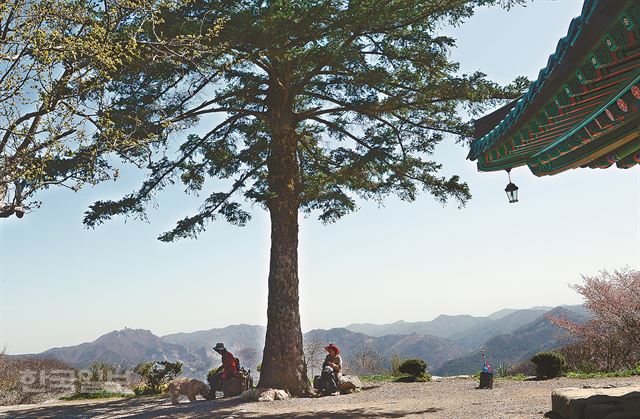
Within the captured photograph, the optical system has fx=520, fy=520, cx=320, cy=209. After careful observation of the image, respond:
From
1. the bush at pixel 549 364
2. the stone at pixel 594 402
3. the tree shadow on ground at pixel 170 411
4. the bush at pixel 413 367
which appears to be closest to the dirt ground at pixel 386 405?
the tree shadow on ground at pixel 170 411

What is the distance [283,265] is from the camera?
13.2 m

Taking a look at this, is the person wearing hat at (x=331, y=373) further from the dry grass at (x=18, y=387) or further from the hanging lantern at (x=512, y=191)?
the dry grass at (x=18, y=387)

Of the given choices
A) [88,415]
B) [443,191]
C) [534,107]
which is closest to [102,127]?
[534,107]

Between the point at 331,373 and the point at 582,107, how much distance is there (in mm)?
9399

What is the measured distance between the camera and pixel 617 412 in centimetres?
563

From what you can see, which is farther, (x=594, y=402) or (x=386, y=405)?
(x=386, y=405)

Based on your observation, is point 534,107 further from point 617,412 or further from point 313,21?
point 313,21

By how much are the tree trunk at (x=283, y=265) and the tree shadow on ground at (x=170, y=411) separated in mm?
1371

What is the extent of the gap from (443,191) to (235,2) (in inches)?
278

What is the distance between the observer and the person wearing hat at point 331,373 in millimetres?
12781

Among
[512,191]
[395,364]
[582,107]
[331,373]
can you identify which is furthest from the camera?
[395,364]

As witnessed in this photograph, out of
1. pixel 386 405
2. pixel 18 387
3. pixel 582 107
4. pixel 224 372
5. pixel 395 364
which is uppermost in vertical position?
pixel 582 107

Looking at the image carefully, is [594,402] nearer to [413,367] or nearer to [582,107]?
[582,107]

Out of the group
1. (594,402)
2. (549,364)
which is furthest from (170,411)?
(549,364)
